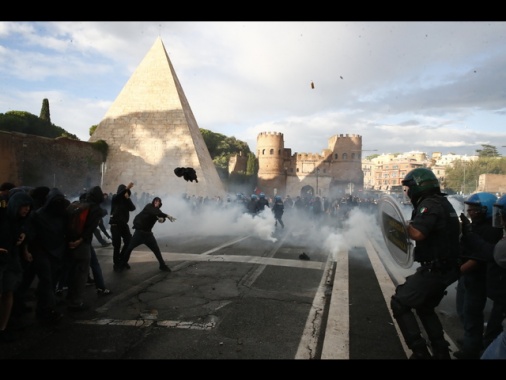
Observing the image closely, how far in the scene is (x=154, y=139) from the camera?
1174 inches

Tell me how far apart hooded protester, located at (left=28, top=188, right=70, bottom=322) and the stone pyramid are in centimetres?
2295

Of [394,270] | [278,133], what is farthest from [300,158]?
[394,270]

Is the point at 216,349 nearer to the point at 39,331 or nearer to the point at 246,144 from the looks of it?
the point at 39,331

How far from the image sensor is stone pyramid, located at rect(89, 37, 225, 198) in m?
28.7

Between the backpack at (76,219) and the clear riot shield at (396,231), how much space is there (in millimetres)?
3842

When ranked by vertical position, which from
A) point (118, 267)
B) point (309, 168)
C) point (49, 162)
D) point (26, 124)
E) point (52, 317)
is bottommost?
point (118, 267)

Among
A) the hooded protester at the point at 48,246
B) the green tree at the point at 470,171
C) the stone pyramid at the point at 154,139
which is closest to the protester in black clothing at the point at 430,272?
the hooded protester at the point at 48,246

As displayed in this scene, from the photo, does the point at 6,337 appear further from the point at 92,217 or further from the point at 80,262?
the point at 92,217

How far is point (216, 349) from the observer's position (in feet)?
10.6

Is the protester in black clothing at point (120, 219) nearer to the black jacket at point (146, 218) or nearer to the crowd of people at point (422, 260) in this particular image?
the black jacket at point (146, 218)

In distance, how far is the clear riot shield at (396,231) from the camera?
3.26m

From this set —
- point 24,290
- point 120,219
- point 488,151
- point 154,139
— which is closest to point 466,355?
point 24,290

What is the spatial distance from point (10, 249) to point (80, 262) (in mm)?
1064
